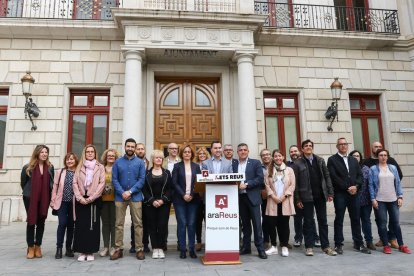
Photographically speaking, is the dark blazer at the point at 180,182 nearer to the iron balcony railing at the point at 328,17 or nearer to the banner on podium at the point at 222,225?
the banner on podium at the point at 222,225

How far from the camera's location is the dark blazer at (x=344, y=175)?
18.4ft

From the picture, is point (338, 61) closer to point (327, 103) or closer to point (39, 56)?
point (327, 103)

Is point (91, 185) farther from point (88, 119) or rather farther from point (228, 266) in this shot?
point (88, 119)

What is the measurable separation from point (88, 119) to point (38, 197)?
596 centimetres

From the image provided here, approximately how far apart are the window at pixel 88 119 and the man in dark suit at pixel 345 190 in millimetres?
7677

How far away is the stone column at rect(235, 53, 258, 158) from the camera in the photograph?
10.1 metres

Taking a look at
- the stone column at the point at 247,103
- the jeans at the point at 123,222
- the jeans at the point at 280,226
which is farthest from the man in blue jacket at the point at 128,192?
the stone column at the point at 247,103

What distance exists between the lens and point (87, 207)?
5305mm

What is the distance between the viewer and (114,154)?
5.77 meters

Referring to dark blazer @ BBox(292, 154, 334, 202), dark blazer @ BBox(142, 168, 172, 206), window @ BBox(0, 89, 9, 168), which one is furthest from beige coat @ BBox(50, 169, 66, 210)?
window @ BBox(0, 89, 9, 168)

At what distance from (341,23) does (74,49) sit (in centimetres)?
986

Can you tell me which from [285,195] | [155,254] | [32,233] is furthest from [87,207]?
[285,195]

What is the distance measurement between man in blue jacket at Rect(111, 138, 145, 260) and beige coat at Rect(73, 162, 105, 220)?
0.79 ft

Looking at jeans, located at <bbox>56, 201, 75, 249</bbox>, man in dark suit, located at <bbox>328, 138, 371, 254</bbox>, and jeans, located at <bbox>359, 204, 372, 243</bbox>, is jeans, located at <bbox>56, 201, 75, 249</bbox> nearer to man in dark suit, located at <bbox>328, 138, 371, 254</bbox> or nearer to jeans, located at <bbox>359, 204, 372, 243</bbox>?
man in dark suit, located at <bbox>328, 138, 371, 254</bbox>
